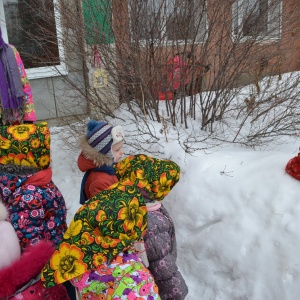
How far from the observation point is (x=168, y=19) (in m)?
4.41

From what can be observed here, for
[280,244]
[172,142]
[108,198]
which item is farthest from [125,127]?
[108,198]

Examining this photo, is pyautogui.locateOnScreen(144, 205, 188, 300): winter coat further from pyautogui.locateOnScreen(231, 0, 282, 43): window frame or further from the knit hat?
pyautogui.locateOnScreen(231, 0, 282, 43): window frame

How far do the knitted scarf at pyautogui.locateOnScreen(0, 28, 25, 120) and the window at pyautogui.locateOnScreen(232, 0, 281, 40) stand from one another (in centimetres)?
227

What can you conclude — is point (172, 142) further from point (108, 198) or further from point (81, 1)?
point (108, 198)

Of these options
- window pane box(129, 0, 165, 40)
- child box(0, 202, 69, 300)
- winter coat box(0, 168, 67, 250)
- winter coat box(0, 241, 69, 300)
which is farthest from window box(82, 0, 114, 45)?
winter coat box(0, 241, 69, 300)

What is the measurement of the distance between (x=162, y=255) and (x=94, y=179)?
85 centimetres

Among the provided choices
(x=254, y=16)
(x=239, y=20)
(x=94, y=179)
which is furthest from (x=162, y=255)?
(x=239, y=20)

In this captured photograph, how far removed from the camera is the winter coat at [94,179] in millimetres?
2850

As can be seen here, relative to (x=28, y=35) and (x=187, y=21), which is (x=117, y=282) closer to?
(x=187, y=21)

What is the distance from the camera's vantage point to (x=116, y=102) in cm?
514

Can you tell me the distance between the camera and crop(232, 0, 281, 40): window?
438 centimetres

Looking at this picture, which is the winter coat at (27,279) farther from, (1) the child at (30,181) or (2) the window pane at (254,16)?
(2) the window pane at (254,16)

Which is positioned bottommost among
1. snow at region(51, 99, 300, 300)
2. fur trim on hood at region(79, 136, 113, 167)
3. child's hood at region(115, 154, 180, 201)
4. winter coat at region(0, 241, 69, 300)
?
snow at region(51, 99, 300, 300)

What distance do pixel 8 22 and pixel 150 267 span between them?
5066mm
